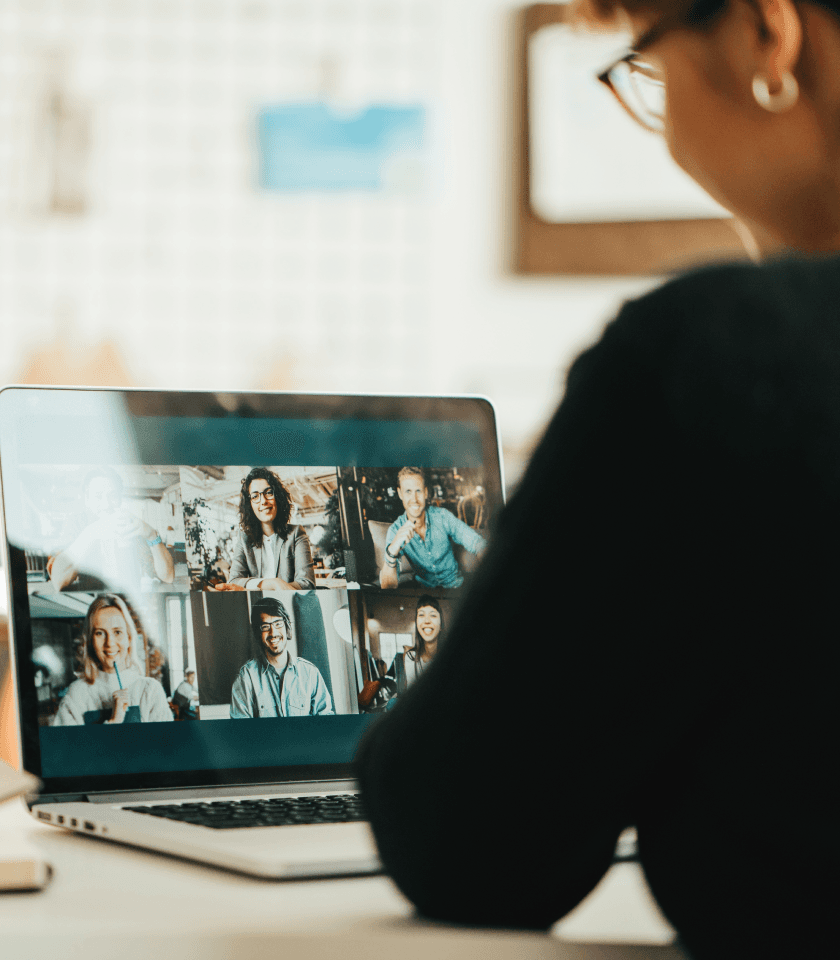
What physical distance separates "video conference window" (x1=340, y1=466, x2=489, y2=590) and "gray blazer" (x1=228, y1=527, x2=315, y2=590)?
0.11 ft

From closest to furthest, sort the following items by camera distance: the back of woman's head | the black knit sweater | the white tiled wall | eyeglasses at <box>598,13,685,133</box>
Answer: the black knit sweater, the back of woman's head, eyeglasses at <box>598,13,685,133</box>, the white tiled wall

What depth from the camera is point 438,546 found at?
746 mm

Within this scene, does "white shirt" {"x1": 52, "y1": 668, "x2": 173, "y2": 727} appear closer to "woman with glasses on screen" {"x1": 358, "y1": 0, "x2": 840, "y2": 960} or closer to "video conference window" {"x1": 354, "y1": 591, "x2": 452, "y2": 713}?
"video conference window" {"x1": 354, "y1": 591, "x2": 452, "y2": 713}

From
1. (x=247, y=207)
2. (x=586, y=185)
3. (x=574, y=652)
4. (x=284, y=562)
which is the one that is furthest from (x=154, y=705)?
(x=586, y=185)

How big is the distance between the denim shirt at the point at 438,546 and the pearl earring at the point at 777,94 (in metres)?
0.38

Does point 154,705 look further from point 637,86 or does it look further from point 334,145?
point 334,145

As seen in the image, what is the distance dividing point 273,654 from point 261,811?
0.12 meters

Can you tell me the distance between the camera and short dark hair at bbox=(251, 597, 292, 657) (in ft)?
2.21

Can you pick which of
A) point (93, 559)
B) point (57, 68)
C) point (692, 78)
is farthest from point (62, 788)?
point (57, 68)

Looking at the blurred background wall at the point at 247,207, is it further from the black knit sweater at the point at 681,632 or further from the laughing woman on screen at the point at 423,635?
the black knit sweater at the point at 681,632

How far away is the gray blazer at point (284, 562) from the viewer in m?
0.69

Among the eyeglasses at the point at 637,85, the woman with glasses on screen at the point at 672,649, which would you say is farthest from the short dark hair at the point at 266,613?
the eyeglasses at the point at 637,85

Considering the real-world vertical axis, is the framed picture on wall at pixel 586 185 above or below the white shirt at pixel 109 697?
above

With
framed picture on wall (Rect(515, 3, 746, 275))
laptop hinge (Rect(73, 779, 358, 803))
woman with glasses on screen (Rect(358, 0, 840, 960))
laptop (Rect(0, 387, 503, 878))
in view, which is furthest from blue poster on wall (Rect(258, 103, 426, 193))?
woman with glasses on screen (Rect(358, 0, 840, 960))
